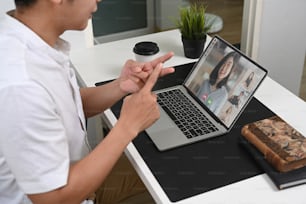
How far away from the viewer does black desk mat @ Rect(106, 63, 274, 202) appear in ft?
3.19

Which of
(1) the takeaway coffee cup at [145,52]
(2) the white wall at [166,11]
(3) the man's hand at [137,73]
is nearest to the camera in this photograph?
(3) the man's hand at [137,73]

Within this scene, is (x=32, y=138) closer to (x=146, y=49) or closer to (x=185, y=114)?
(x=185, y=114)

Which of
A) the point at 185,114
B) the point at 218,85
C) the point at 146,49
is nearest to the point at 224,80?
the point at 218,85

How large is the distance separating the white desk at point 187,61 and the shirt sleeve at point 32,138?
0.24 meters

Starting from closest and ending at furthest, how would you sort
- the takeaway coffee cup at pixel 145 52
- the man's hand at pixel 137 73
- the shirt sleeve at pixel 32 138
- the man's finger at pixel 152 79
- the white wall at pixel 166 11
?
the shirt sleeve at pixel 32 138 < the man's finger at pixel 152 79 < the man's hand at pixel 137 73 < the takeaway coffee cup at pixel 145 52 < the white wall at pixel 166 11

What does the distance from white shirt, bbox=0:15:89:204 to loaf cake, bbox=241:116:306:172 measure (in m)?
0.46

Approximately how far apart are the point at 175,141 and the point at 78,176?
30 centimetres

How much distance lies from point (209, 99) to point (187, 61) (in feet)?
1.13

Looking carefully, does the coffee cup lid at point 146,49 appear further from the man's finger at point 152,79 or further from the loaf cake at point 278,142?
the loaf cake at point 278,142

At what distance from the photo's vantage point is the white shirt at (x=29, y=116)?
0.81 metres

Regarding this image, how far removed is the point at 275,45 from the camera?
1.83 metres

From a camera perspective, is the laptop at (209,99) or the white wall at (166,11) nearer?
the laptop at (209,99)

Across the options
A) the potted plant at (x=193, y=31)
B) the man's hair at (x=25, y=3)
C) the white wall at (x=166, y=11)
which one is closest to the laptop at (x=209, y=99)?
the potted plant at (x=193, y=31)

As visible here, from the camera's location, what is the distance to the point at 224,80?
1.19 meters
